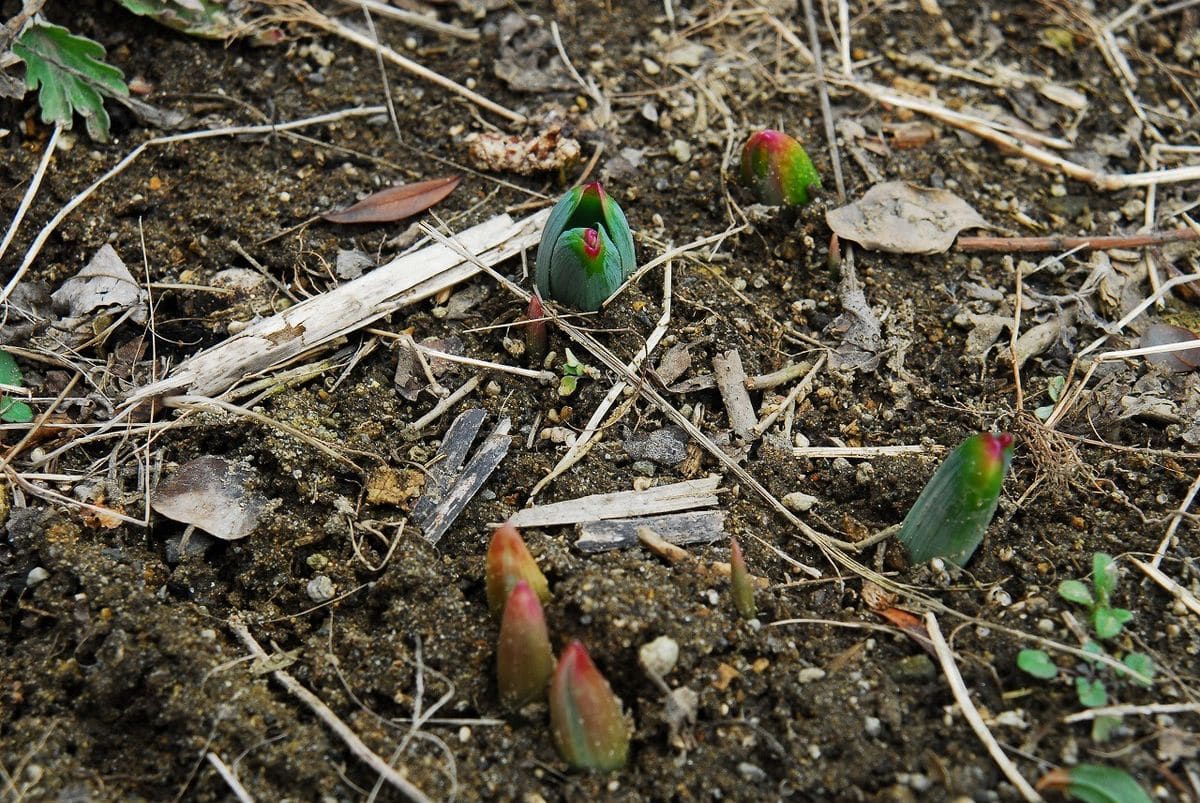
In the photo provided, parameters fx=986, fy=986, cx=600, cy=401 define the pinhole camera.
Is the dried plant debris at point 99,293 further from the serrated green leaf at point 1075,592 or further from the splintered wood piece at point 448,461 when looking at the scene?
the serrated green leaf at point 1075,592

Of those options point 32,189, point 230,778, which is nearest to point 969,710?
point 230,778

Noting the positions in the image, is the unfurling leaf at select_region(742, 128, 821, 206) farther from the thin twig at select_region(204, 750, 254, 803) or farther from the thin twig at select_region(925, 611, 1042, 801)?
the thin twig at select_region(204, 750, 254, 803)

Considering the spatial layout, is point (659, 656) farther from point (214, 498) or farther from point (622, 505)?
point (214, 498)

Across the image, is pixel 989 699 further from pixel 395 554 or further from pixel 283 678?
pixel 283 678

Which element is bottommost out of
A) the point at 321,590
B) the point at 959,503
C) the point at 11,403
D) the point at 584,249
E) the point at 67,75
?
the point at 321,590

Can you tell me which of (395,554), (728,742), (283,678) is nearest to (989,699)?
(728,742)

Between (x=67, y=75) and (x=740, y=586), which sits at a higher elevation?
(x=67, y=75)
